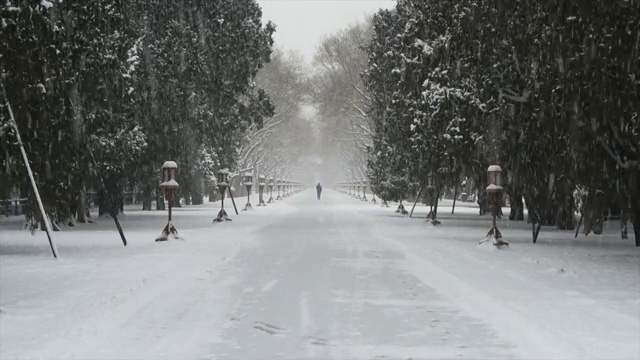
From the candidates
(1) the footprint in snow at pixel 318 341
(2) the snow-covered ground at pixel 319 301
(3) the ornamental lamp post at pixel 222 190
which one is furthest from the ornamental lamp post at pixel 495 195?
(3) the ornamental lamp post at pixel 222 190

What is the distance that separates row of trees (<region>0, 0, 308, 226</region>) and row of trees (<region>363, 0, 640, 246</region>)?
824 centimetres

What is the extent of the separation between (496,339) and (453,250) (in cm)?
1111

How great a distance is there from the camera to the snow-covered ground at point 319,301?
7.95 metres

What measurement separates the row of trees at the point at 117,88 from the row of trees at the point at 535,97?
8.24 metres

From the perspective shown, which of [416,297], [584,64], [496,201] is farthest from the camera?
[496,201]

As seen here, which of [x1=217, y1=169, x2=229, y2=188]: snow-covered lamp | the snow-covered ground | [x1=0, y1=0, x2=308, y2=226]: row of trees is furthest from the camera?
[x1=217, y1=169, x2=229, y2=188]: snow-covered lamp

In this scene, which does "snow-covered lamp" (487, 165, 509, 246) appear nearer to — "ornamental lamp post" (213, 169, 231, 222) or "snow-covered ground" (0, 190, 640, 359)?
"snow-covered ground" (0, 190, 640, 359)

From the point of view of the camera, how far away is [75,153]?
18094mm

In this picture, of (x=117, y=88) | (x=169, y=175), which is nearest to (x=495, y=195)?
(x=169, y=175)

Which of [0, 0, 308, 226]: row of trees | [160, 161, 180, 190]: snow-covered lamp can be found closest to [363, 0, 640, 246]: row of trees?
[160, 161, 180, 190]: snow-covered lamp

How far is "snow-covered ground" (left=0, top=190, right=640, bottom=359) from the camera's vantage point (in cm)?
795

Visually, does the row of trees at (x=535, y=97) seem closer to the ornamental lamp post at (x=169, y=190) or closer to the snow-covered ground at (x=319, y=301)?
the snow-covered ground at (x=319, y=301)

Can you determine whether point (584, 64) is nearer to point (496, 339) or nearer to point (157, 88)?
point (496, 339)

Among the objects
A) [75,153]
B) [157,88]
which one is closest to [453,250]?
[75,153]
